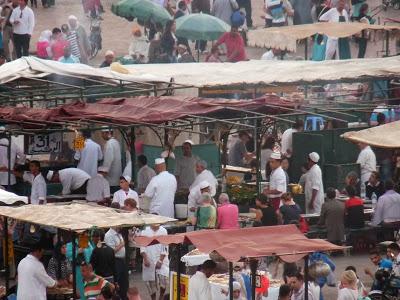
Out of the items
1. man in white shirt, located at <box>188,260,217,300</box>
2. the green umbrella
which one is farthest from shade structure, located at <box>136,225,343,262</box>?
the green umbrella

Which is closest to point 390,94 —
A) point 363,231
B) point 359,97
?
point 359,97

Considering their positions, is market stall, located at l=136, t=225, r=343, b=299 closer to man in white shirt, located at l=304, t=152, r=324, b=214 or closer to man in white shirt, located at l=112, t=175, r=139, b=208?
→ man in white shirt, located at l=112, t=175, r=139, b=208

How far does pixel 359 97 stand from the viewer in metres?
32.2

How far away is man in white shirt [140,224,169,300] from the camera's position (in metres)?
21.6

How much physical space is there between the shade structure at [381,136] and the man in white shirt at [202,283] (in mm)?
5232

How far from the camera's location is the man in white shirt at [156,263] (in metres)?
21.6

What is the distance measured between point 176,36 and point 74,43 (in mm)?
2772

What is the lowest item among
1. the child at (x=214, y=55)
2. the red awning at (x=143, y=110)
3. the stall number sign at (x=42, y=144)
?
the stall number sign at (x=42, y=144)

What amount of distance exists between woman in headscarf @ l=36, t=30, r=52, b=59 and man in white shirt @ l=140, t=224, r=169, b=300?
47.3 ft

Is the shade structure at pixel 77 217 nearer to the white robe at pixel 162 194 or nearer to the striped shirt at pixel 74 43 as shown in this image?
the white robe at pixel 162 194

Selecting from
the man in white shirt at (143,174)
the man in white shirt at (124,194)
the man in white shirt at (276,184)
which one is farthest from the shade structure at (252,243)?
the man in white shirt at (143,174)

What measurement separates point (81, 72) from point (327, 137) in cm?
423

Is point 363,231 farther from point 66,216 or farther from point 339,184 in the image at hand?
point 66,216

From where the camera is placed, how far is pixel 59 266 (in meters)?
21.2
